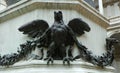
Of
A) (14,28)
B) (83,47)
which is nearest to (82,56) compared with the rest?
(83,47)

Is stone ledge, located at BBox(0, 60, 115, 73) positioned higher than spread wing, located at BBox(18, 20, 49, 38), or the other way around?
spread wing, located at BBox(18, 20, 49, 38)

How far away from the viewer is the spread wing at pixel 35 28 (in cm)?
338

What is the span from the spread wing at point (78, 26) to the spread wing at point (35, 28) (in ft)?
0.97

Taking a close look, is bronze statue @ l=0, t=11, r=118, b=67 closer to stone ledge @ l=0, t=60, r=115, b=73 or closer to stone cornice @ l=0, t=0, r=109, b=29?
stone ledge @ l=0, t=60, r=115, b=73

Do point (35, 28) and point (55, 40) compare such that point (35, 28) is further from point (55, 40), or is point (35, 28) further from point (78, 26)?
point (78, 26)

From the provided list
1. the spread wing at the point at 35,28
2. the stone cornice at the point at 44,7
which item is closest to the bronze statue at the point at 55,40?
the spread wing at the point at 35,28

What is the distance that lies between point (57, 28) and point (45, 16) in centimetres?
31

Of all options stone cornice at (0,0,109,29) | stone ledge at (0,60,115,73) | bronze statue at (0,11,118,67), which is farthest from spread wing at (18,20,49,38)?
stone ledge at (0,60,115,73)

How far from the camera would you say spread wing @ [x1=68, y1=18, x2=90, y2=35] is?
11.3ft

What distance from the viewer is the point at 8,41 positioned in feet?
12.0

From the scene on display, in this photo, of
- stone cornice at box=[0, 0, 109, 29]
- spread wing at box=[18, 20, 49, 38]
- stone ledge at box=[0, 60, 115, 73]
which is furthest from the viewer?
stone cornice at box=[0, 0, 109, 29]

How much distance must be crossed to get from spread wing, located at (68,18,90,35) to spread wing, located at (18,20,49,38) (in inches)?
11.6

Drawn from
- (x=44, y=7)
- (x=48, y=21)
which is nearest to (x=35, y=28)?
(x=48, y=21)

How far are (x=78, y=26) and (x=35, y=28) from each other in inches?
19.5
